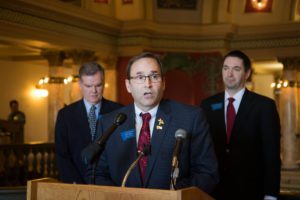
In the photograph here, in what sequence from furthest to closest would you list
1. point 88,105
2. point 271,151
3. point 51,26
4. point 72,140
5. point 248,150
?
point 51,26 < point 88,105 < point 72,140 < point 248,150 < point 271,151

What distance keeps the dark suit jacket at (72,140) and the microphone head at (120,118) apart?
126cm

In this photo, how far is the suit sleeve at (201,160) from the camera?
2986 mm

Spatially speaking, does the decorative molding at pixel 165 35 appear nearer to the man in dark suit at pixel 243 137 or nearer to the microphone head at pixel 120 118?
the man in dark suit at pixel 243 137

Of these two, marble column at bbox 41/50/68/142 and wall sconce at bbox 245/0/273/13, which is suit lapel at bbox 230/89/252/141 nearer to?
marble column at bbox 41/50/68/142

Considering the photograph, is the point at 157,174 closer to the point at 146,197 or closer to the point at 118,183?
the point at 118,183

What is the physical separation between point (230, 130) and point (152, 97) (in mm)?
1418

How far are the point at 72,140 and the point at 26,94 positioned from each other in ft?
52.0

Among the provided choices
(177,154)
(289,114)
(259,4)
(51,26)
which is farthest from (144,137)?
(259,4)

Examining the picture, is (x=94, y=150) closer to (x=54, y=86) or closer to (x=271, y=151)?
(x=271, y=151)

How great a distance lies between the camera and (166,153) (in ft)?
10.1

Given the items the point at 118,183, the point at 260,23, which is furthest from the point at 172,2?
the point at 118,183

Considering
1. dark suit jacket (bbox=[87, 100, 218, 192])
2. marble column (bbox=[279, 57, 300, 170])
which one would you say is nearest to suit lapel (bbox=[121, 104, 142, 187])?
dark suit jacket (bbox=[87, 100, 218, 192])

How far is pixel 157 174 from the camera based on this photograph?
3043 millimetres

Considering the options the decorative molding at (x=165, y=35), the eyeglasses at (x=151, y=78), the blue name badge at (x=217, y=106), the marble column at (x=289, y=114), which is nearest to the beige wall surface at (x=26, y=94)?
the decorative molding at (x=165, y=35)
